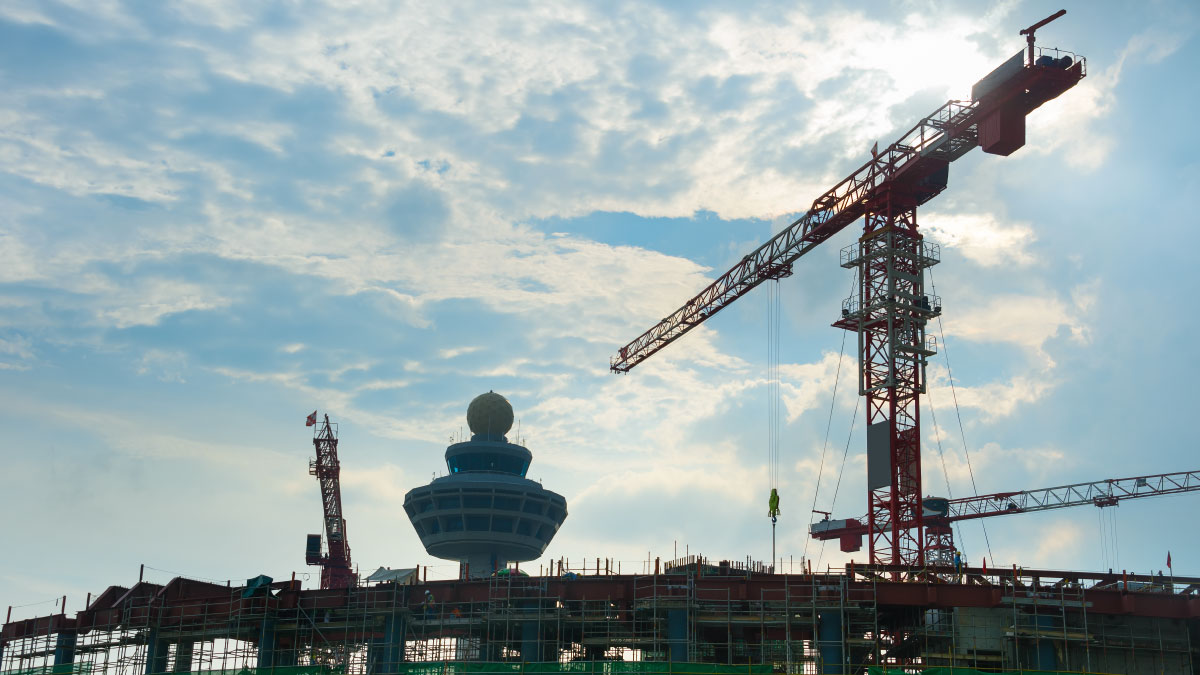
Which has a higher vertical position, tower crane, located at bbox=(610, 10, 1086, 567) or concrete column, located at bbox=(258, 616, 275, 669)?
tower crane, located at bbox=(610, 10, 1086, 567)

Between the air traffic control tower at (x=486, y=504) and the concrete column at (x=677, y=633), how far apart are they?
266ft

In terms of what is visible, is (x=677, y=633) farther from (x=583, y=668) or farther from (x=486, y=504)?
(x=486, y=504)

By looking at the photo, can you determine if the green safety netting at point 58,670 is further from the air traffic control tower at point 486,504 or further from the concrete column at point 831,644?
the air traffic control tower at point 486,504

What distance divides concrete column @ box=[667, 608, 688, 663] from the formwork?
10cm

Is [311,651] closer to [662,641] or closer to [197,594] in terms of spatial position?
[197,594]

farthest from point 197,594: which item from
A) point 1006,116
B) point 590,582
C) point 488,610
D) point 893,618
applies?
point 1006,116

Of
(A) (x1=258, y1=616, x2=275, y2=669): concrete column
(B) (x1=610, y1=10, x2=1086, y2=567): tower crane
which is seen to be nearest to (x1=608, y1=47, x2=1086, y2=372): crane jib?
(B) (x1=610, y1=10, x2=1086, y2=567): tower crane

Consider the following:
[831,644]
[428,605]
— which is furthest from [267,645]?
[831,644]

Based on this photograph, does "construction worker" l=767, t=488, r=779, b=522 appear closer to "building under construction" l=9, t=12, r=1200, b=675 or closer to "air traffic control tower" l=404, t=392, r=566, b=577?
"building under construction" l=9, t=12, r=1200, b=675

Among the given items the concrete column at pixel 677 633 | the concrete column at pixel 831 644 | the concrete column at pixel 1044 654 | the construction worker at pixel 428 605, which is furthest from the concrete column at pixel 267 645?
the concrete column at pixel 1044 654

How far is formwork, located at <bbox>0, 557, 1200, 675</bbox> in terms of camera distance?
7775cm

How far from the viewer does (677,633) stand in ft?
255

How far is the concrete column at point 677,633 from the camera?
77188 millimetres

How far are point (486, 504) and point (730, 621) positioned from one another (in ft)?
278
